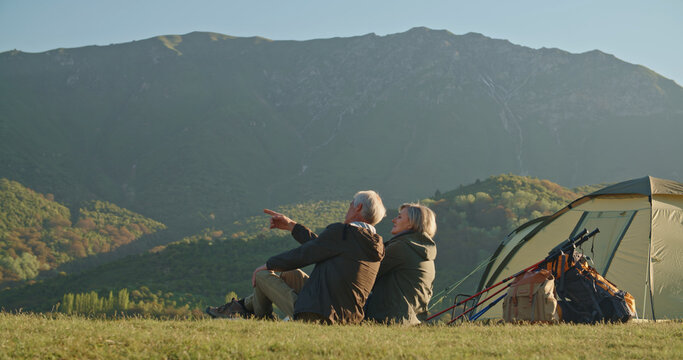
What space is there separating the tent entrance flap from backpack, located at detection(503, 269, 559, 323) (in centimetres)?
261

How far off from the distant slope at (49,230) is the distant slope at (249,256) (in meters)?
17.9

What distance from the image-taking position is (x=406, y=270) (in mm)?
6828

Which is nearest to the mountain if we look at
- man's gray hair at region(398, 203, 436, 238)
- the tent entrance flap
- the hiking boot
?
the tent entrance flap

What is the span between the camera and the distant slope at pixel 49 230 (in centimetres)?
7194

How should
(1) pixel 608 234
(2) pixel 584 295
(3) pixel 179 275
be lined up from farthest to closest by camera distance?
1. (3) pixel 179 275
2. (1) pixel 608 234
3. (2) pixel 584 295

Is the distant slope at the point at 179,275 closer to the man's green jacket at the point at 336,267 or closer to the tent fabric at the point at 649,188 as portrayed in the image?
the tent fabric at the point at 649,188

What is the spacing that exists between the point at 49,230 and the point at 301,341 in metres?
87.3

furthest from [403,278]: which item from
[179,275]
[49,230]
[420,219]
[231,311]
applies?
[49,230]

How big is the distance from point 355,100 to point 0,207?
100116 millimetres

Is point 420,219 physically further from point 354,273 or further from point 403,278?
point 354,273

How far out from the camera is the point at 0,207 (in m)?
81.7

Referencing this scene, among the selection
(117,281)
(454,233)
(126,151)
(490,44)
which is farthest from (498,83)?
(117,281)

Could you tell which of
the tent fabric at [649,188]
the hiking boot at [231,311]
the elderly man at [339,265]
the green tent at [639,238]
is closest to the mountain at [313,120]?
the green tent at [639,238]

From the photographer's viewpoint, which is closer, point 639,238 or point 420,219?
point 420,219
